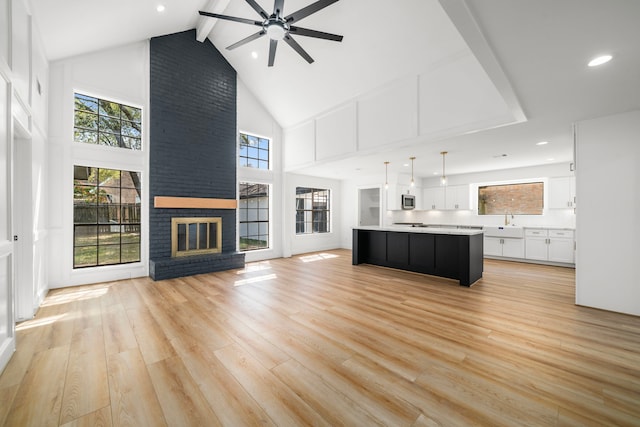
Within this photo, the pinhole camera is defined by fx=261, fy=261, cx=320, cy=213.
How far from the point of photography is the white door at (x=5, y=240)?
6.77 feet

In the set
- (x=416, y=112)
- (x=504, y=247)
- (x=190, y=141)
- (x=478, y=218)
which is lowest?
(x=504, y=247)

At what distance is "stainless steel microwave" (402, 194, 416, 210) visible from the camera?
7.80 metres

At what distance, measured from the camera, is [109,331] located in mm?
2736

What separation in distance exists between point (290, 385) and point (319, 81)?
208 inches

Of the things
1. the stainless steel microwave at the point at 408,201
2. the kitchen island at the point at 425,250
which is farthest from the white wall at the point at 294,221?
the stainless steel microwave at the point at 408,201

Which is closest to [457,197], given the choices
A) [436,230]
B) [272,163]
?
[436,230]

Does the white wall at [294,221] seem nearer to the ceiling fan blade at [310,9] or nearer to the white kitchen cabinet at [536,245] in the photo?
the ceiling fan blade at [310,9]

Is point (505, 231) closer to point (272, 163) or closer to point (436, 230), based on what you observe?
point (436, 230)

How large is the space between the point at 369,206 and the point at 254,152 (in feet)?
13.5

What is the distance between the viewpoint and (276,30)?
372 centimetres

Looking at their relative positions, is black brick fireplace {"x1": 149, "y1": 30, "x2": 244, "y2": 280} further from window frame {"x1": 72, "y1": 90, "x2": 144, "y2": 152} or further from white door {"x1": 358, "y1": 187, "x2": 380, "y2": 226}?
white door {"x1": 358, "y1": 187, "x2": 380, "y2": 226}

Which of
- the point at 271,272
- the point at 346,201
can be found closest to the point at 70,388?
the point at 271,272

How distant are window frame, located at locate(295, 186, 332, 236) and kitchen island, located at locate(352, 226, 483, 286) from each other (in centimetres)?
240

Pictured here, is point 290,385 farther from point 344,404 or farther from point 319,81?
point 319,81
